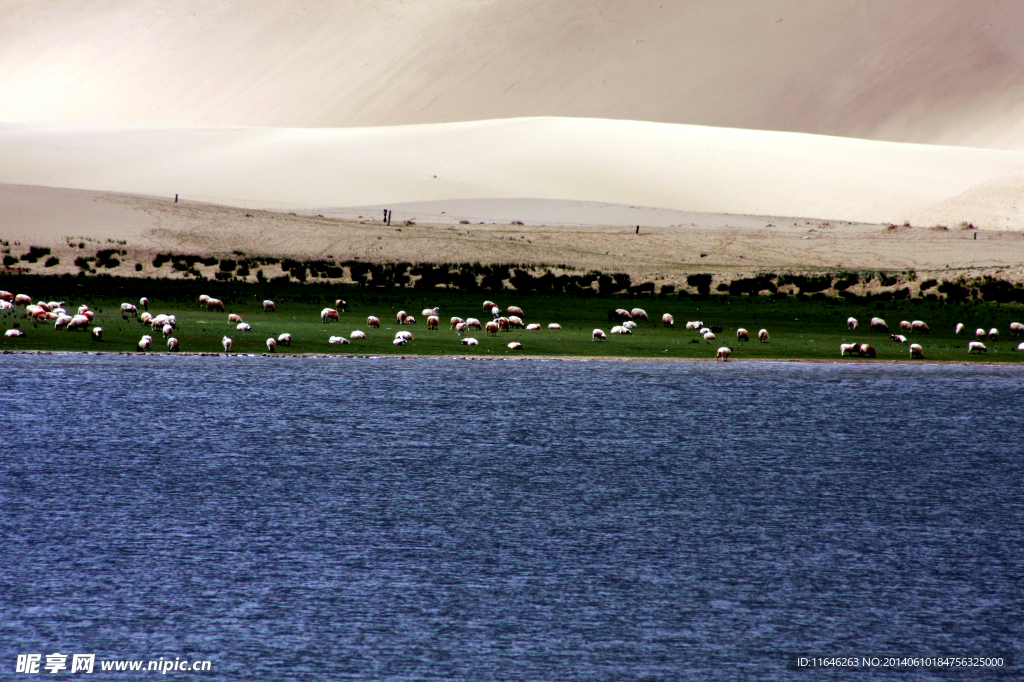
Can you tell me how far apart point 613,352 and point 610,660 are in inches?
754

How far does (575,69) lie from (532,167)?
5451 cm

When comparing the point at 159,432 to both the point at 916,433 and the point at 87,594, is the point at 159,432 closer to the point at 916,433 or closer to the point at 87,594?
the point at 87,594

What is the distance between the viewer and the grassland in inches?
1135

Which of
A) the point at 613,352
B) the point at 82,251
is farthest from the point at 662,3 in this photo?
the point at 613,352

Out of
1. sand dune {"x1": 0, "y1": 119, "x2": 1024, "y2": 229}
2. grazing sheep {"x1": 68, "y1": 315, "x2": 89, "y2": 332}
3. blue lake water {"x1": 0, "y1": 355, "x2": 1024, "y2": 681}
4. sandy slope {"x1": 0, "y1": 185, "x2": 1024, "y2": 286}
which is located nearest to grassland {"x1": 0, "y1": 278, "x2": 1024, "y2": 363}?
grazing sheep {"x1": 68, "y1": 315, "x2": 89, "y2": 332}

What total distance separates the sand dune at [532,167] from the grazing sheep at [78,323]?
50037 mm

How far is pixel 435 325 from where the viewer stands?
32.2m

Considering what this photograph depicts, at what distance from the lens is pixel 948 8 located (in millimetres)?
153250

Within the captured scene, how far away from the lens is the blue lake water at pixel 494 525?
1056 centimetres

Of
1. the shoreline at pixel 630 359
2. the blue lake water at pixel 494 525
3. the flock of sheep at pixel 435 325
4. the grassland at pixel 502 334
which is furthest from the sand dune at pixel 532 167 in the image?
the blue lake water at pixel 494 525

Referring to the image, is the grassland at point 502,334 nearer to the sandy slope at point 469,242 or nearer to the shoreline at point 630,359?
the shoreline at point 630,359

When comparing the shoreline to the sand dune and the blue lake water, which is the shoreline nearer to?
the blue lake water

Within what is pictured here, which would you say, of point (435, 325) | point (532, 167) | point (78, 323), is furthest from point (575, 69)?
point (78, 323)

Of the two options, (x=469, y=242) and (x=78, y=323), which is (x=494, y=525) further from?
(x=469, y=242)
